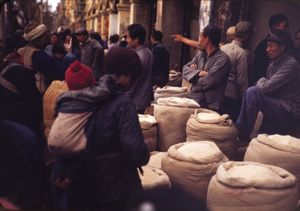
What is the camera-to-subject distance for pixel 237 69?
Result: 4.38 metres

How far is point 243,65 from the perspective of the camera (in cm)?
434

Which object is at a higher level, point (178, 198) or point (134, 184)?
point (134, 184)

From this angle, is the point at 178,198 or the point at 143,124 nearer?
the point at 178,198

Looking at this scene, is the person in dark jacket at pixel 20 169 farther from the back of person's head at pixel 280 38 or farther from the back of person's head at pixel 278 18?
the back of person's head at pixel 278 18

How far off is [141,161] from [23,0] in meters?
11.7

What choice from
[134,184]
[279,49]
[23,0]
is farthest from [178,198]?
[23,0]

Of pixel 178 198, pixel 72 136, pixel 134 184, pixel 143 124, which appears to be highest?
pixel 72 136

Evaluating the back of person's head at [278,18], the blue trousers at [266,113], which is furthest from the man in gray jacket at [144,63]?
the back of person's head at [278,18]

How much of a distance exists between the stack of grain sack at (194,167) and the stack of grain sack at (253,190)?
1.00 feet

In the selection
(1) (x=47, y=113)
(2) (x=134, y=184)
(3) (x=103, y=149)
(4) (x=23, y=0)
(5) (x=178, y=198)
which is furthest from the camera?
(4) (x=23, y=0)

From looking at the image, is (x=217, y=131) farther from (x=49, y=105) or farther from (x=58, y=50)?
(x=58, y=50)

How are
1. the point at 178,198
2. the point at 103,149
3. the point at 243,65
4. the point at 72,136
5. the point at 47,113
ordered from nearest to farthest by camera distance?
1. the point at 72,136
2. the point at 103,149
3. the point at 178,198
4. the point at 47,113
5. the point at 243,65

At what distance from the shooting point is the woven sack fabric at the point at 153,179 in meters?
2.53

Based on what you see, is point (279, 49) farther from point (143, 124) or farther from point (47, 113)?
point (47, 113)
